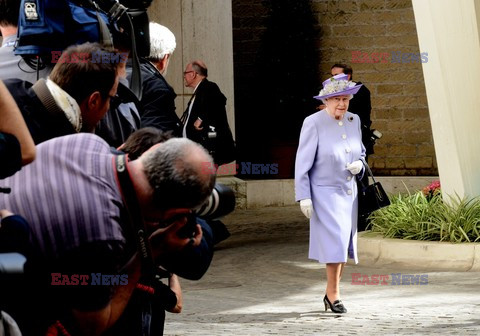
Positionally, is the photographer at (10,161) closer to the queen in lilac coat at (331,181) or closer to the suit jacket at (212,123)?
the queen in lilac coat at (331,181)

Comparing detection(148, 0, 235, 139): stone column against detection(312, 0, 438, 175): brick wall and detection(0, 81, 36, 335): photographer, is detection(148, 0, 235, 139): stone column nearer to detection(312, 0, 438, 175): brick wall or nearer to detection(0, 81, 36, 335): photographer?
detection(312, 0, 438, 175): brick wall

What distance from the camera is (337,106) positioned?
903cm

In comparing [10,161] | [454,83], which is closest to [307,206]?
[454,83]

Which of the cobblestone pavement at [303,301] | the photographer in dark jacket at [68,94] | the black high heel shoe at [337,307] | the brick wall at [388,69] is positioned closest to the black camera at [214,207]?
the photographer in dark jacket at [68,94]

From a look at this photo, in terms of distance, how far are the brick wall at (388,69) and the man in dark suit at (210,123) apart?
7096mm

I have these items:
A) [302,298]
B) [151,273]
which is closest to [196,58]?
[302,298]

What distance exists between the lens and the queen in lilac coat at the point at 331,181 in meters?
8.76

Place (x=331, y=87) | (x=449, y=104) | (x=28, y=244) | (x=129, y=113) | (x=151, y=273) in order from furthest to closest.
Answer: (x=449, y=104) < (x=331, y=87) < (x=129, y=113) < (x=151, y=273) < (x=28, y=244)

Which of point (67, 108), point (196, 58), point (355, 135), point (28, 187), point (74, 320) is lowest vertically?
point (74, 320)

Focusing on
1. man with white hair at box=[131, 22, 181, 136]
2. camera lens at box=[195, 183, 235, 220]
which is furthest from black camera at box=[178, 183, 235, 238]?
man with white hair at box=[131, 22, 181, 136]

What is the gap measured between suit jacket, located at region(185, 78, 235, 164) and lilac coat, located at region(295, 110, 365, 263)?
9.05 feet

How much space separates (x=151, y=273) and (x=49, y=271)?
0.41m

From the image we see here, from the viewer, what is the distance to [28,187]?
3.30 metres

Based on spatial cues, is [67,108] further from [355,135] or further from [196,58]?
[196,58]
